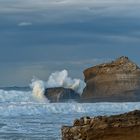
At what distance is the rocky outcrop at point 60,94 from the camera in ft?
270

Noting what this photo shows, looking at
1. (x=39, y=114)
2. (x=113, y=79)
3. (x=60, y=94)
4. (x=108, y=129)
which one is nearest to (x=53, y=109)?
(x=39, y=114)

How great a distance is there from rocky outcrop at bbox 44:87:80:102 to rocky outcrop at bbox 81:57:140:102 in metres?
2.06

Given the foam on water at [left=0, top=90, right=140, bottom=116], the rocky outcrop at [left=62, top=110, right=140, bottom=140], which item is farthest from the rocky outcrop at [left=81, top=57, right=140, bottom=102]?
the rocky outcrop at [left=62, top=110, right=140, bottom=140]

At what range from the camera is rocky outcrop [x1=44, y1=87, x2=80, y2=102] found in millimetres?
82312

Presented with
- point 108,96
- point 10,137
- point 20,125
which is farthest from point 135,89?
point 10,137

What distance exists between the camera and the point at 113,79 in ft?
276

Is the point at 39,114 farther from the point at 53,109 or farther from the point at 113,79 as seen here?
the point at 113,79

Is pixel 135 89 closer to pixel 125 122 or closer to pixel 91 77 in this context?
pixel 91 77

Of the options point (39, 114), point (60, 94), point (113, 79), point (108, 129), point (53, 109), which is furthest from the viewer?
point (60, 94)

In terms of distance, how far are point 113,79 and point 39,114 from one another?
114 ft

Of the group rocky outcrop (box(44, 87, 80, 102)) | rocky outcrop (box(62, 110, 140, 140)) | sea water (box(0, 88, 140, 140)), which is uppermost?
rocky outcrop (box(44, 87, 80, 102))

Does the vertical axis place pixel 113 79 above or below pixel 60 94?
above

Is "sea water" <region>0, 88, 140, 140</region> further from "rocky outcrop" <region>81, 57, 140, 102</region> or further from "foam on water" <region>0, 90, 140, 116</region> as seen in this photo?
"rocky outcrop" <region>81, 57, 140, 102</region>

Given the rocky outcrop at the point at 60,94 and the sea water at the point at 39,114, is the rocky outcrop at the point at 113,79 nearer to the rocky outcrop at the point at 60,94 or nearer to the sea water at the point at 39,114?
the rocky outcrop at the point at 60,94
